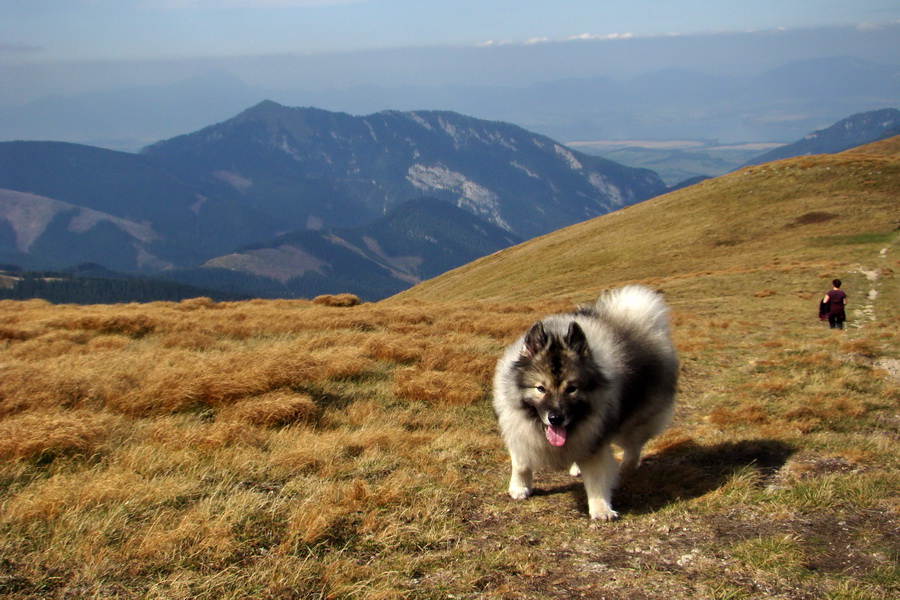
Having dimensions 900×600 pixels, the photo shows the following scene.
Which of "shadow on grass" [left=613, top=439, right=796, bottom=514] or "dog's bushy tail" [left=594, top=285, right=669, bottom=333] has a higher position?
"dog's bushy tail" [left=594, top=285, right=669, bottom=333]

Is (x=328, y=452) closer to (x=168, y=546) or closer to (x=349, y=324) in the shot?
(x=168, y=546)

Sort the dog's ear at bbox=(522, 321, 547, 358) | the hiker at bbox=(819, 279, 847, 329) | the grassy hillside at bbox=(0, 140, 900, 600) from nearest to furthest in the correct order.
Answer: the grassy hillside at bbox=(0, 140, 900, 600), the dog's ear at bbox=(522, 321, 547, 358), the hiker at bbox=(819, 279, 847, 329)

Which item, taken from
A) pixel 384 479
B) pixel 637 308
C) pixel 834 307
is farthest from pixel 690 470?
pixel 834 307

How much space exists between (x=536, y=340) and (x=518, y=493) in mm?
1935

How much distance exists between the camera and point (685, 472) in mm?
7684

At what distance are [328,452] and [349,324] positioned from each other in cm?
1064

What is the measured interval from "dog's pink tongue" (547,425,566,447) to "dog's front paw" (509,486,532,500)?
981 mm

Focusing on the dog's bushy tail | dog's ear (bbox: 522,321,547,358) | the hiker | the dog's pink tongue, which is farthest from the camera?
the hiker

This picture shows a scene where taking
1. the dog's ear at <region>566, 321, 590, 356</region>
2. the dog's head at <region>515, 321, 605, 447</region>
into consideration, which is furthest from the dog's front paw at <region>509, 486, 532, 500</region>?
the dog's ear at <region>566, 321, 590, 356</region>

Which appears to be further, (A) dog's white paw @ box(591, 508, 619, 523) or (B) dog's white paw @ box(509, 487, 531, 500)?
(B) dog's white paw @ box(509, 487, 531, 500)

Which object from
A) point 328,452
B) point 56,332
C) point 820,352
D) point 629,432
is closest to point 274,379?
point 328,452

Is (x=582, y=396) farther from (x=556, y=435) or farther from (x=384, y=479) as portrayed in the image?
(x=384, y=479)

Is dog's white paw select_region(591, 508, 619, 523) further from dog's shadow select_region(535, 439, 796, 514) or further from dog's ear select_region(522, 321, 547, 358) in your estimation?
dog's ear select_region(522, 321, 547, 358)

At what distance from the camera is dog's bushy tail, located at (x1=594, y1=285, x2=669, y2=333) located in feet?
25.7
